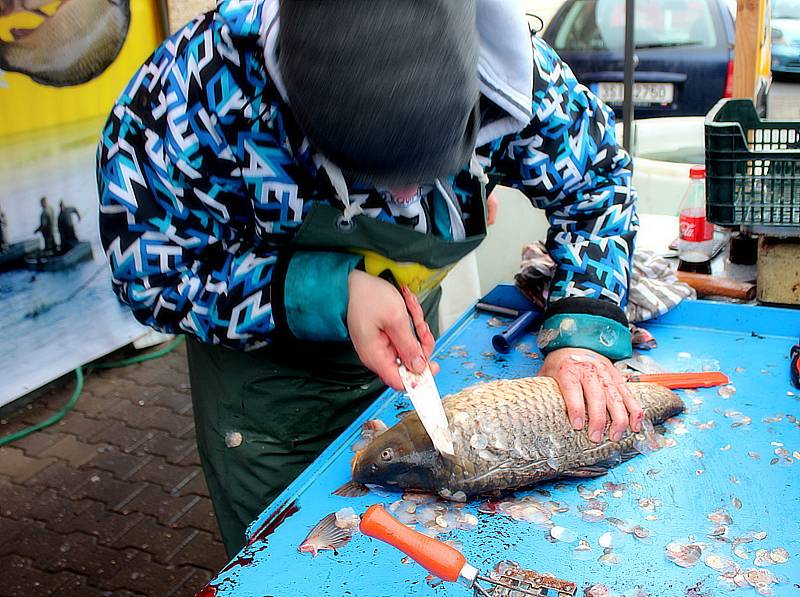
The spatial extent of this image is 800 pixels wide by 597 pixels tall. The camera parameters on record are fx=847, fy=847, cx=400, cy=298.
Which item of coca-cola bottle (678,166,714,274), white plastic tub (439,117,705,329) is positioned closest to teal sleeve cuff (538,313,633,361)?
coca-cola bottle (678,166,714,274)

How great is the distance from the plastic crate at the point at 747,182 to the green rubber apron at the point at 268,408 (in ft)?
2.83

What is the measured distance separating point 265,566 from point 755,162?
1.82 metres

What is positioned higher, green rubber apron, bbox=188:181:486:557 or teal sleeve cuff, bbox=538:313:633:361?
teal sleeve cuff, bbox=538:313:633:361

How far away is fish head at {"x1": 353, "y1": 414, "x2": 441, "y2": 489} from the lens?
175 centimetres

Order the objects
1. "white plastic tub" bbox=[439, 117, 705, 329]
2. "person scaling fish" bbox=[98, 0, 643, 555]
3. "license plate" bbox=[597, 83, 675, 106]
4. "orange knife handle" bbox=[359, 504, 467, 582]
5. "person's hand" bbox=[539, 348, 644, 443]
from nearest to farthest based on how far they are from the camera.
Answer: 1. "person scaling fish" bbox=[98, 0, 643, 555]
2. "orange knife handle" bbox=[359, 504, 467, 582]
3. "person's hand" bbox=[539, 348, 644, 443]
4. "white plastic tub" bbox=[439, 117, 705, 329]
5. "license plate" bbox=[597, 83, 675, 106]

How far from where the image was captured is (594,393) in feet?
6.12

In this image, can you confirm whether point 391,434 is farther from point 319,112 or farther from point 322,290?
point 319,112

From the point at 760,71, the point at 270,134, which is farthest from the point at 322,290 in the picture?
the point at 760,71

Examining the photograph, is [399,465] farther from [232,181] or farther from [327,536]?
[232,181]

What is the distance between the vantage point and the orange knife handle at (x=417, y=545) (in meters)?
1.42

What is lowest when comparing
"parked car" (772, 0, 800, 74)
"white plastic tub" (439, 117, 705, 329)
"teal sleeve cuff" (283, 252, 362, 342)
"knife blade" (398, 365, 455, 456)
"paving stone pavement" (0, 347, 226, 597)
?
"paving stone pavement" (0, 347, 226, 597)

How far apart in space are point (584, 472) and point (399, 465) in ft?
1.27

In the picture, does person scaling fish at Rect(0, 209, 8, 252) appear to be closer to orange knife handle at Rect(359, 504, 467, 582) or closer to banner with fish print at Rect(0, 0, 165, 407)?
banner with fish print at Rect(0, 0, 165, 407)

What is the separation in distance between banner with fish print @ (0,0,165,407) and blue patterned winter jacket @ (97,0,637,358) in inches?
102
